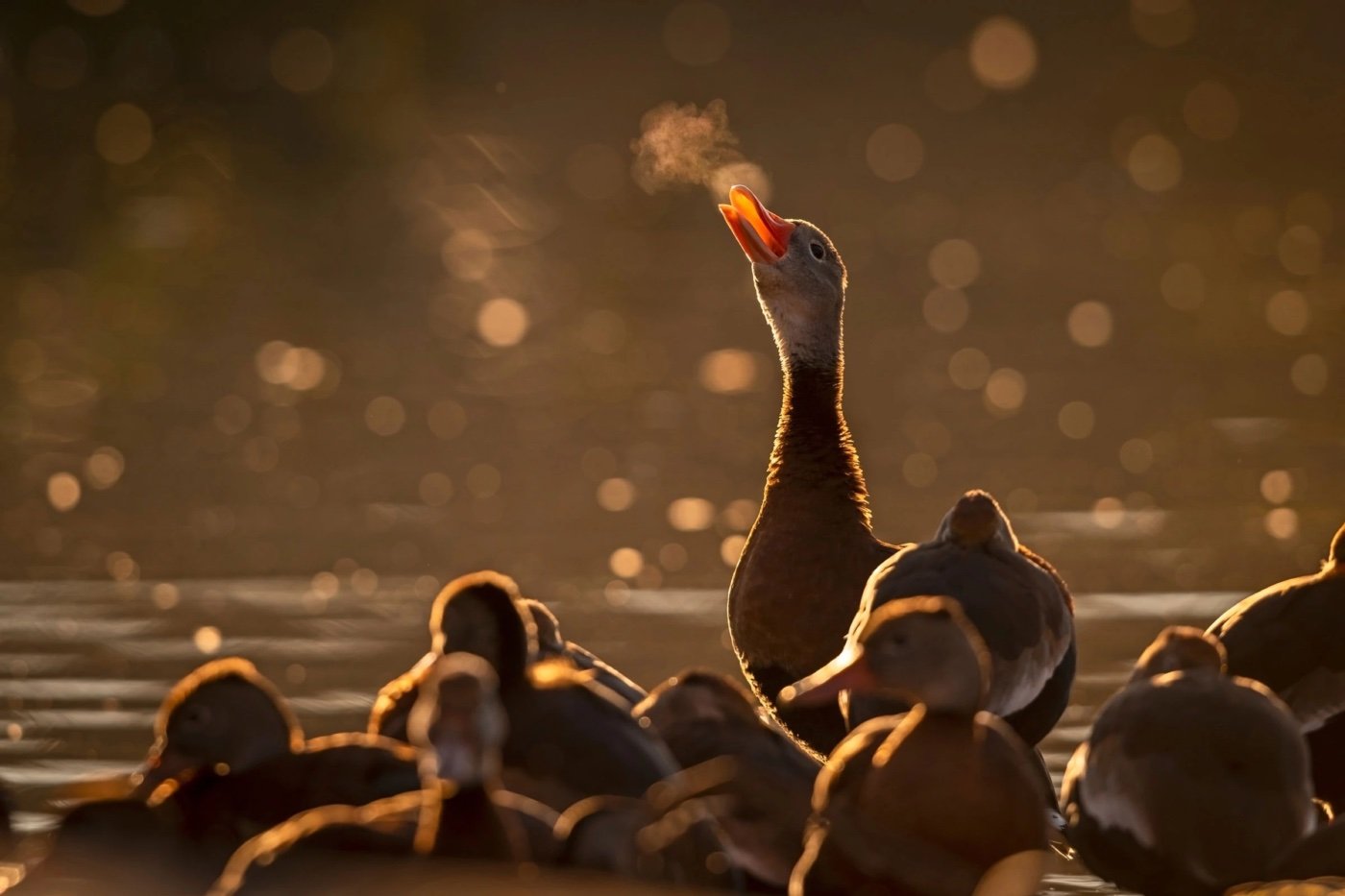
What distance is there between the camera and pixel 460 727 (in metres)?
5.45

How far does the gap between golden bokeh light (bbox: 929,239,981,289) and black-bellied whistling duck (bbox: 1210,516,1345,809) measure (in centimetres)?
2449

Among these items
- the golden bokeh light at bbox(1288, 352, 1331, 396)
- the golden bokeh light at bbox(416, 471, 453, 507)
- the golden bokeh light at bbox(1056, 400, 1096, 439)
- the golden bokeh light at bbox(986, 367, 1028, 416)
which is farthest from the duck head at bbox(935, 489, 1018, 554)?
the golden bokeh light at bbox(1288, 352, 1331, 396)

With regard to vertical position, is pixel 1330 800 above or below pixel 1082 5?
below

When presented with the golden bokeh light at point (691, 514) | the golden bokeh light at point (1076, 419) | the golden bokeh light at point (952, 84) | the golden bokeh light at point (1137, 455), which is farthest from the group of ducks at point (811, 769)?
the golden bokeh light at point (952, 84)

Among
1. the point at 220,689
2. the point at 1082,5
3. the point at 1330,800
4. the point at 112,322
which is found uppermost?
the point at 1082,5

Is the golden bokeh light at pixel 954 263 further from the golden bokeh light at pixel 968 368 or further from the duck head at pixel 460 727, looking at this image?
the duck head at pixel 460 727

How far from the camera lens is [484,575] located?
7102mm

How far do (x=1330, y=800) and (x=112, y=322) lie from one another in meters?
23.2

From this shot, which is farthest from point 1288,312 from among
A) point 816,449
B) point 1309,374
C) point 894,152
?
point 894,152

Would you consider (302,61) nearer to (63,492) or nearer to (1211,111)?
(1211,111)

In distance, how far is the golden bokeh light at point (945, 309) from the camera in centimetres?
2764

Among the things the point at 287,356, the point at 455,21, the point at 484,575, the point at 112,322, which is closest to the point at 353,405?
the point at 287,356

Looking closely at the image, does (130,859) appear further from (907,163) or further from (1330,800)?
(907,163)

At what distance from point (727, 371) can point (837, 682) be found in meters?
17.2
